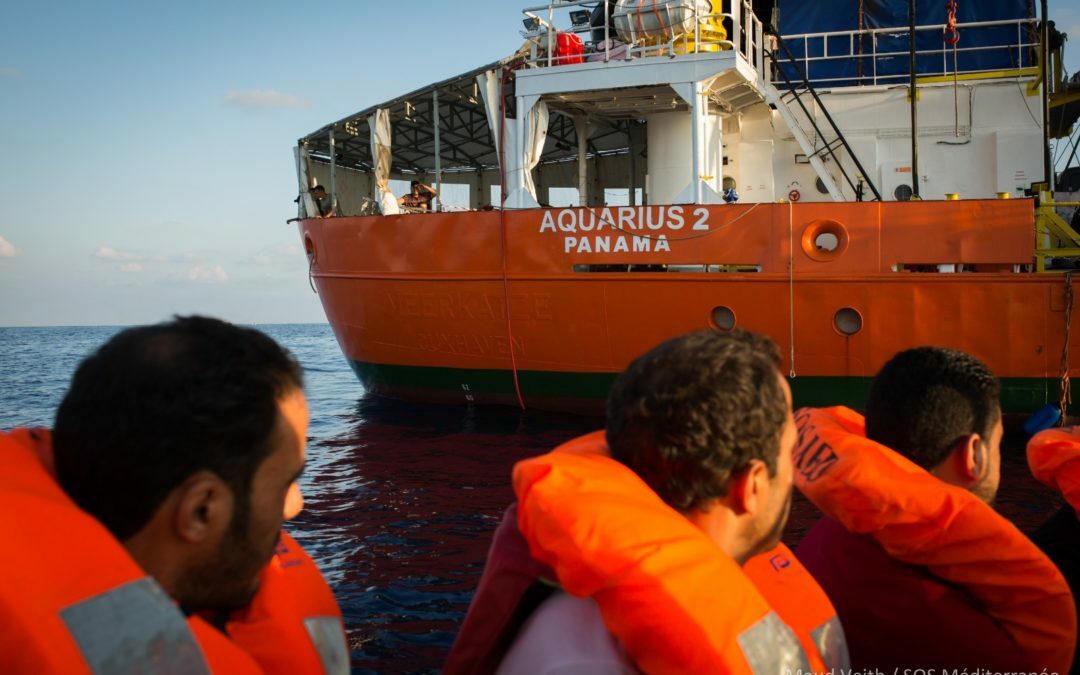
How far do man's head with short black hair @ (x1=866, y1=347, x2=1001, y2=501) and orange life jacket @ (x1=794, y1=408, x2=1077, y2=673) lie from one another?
20 centimetres

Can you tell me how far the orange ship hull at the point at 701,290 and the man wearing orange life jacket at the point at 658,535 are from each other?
282 inches

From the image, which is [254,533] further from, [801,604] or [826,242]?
[826,242]

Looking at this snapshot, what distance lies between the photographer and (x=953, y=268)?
8930 mm

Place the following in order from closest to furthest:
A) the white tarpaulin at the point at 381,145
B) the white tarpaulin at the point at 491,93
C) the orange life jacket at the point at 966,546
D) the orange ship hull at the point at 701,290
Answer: the orange life jacket at the point at 966,546 < the orange ship hull at the point at 701,290 < the white tarpaulin at the point at 491,93 < the white tarpaulin at the point at 381,145

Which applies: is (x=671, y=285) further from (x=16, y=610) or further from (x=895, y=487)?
(x=16, y=610)

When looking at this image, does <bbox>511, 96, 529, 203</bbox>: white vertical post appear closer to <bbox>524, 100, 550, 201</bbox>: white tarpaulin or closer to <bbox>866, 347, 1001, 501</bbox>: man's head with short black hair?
<bbox>524, 100, 550, 201</bbox>: white tarpaulin

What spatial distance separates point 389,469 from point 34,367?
72.4 ft

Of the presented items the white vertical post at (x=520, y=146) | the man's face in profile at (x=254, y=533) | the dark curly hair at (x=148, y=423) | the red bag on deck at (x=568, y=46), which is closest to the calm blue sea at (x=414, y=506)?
the man's face in profile at (x=254, y=533)

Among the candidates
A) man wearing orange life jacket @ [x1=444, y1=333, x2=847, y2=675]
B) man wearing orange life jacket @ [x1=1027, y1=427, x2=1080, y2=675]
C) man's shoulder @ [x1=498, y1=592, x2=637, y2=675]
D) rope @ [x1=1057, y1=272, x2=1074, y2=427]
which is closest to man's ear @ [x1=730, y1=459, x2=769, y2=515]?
man wearing orange life jacket @ [x1=444, y1=333, x2=847, y2=675]

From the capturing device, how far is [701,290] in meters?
8.88

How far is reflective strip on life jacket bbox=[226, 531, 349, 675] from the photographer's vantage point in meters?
1.59

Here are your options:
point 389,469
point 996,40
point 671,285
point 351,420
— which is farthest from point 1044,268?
point 351,420

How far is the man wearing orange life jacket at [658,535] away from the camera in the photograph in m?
1.47

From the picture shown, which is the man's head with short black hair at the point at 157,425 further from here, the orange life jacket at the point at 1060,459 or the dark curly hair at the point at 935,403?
the orange life jacket at the point at 1060,459
